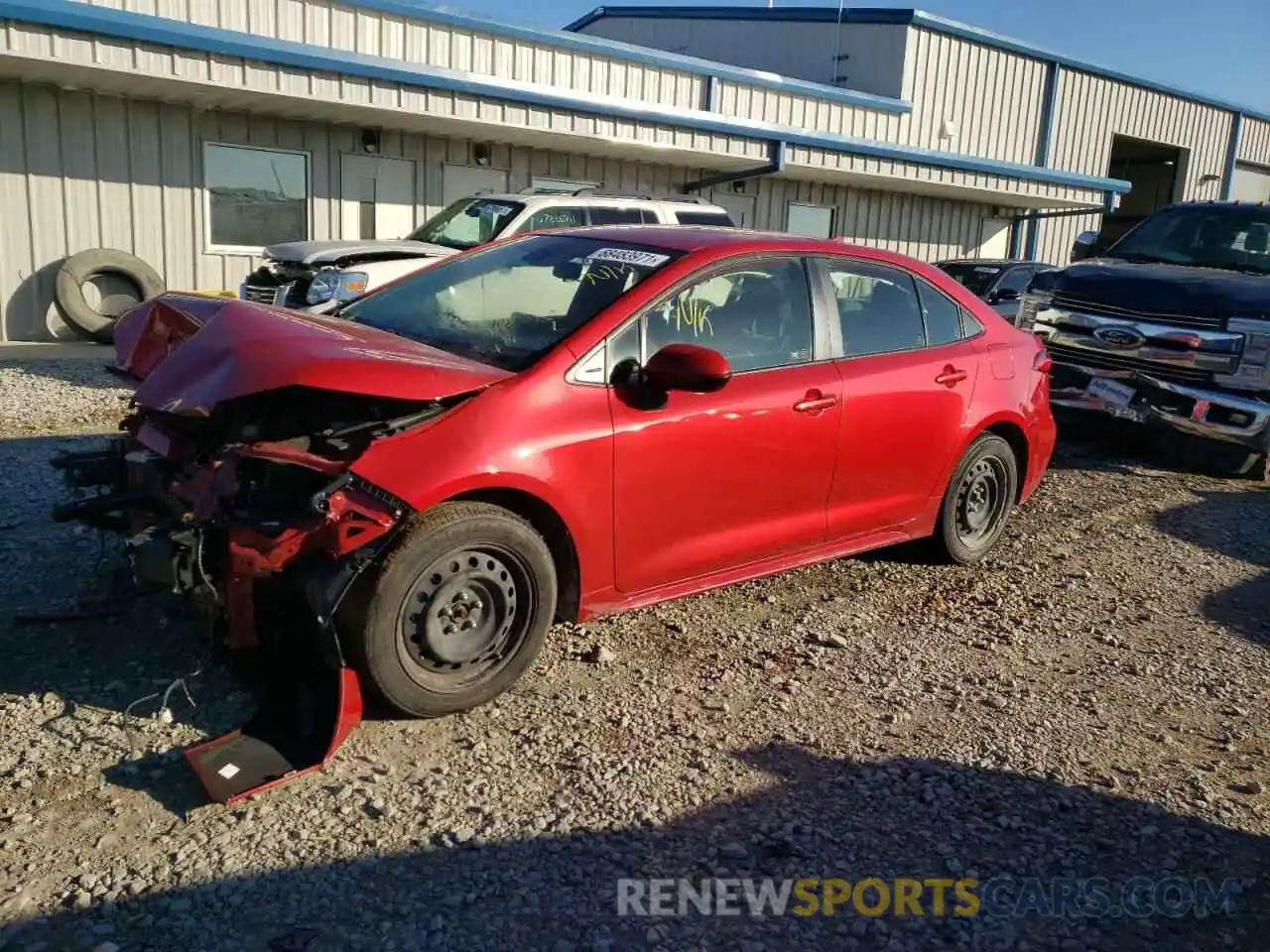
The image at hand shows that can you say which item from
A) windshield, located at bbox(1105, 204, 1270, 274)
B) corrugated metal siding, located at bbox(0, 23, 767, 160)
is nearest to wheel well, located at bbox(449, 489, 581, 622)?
windshield, located at bbox(1105, 204, 1270, 274)

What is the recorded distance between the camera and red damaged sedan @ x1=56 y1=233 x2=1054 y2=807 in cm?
339

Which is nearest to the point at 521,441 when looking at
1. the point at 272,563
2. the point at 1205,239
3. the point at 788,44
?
the point at 272,563

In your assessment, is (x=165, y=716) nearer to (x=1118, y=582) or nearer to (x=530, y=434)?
(x=530, y=434)

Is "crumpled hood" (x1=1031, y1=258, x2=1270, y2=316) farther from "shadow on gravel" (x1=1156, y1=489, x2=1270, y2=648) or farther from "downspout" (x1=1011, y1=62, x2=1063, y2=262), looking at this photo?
"downspout" (x1=1011, y1=62, x2=1063, y2=262)

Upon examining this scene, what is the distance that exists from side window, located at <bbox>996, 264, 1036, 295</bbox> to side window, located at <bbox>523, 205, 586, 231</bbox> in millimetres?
6596

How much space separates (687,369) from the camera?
153 inches

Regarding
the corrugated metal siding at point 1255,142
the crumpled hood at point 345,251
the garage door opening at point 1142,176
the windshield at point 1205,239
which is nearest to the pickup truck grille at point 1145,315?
the windshield at point 1205,239

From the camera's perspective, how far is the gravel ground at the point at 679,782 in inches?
108

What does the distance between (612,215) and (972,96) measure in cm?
1549

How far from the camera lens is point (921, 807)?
3355mm

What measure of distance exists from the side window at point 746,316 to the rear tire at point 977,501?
141 centimetres

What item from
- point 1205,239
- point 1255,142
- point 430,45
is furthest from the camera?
point 1255,142

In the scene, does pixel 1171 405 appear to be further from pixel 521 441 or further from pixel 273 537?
pixel 273 537

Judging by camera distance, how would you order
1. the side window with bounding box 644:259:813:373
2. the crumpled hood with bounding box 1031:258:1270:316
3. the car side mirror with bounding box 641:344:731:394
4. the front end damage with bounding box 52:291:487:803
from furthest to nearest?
the crumpled hood with bounding box 1031:258:1270:316 < the side window with bounding box 644:259:813:373 < the car side mirror with bounding box 641:344:731:394 < the front end damage with bounding box 52:291:487:803
